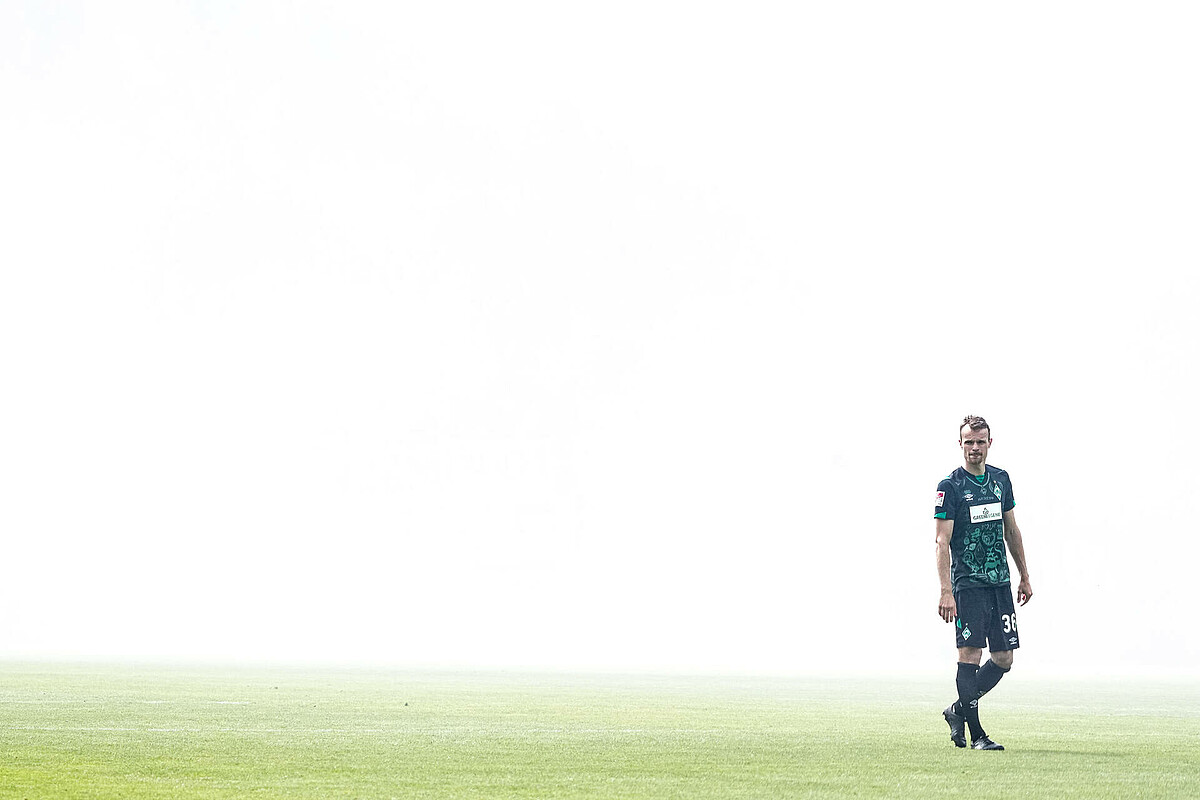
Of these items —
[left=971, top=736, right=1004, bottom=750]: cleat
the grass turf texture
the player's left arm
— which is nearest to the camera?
the grass turf texture

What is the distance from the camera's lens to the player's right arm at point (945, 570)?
8133 mm

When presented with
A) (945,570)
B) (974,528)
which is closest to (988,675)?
(945,570)

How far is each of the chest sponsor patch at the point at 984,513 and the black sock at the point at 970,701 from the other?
799 millimetres

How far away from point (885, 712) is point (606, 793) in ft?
23.5

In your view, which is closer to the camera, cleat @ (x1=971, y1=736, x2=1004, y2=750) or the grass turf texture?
the grass turf texture

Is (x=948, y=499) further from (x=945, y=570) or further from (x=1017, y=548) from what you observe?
(x=1017, y=548)

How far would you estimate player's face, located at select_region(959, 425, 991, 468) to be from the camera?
8297 mm

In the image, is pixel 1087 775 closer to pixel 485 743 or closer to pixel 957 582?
pixel 957 582

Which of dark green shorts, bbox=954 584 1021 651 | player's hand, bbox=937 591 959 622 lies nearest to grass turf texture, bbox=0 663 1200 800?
dark green shorts, bbox=954 584 1021 651

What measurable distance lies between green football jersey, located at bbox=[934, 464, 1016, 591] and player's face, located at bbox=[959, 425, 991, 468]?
0.11 metres

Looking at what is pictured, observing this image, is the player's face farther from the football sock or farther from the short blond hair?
the football sock

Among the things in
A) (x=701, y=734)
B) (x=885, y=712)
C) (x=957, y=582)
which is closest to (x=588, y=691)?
(x=885, y=712)

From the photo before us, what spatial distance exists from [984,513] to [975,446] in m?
0.38

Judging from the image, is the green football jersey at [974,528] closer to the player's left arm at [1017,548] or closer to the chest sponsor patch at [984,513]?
the chest sponsor patch at [984,513]
